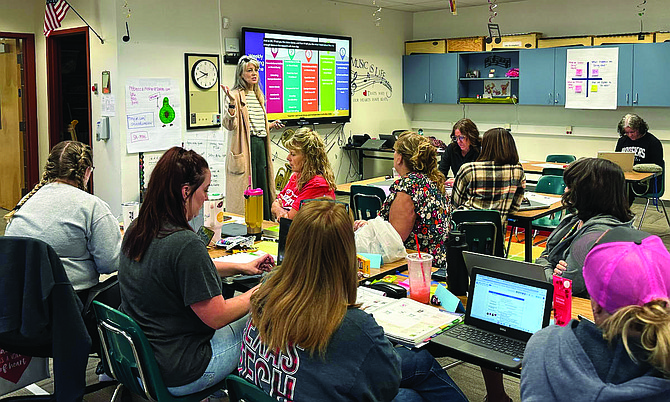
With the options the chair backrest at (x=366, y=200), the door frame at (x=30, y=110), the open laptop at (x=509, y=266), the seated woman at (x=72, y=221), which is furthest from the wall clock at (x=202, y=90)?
the open laptop at (x=509, y=266)

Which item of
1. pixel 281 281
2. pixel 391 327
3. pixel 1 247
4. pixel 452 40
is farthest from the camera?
pixel 452 40

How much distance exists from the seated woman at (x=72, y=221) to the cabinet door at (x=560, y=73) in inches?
284

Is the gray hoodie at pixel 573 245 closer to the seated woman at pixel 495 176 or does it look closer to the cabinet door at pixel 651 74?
the seated woman at pixel 495 176

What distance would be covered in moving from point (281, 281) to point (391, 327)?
23.7 inches

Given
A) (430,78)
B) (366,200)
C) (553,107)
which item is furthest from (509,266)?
(430,78)

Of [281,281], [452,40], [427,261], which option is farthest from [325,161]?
[452,40]

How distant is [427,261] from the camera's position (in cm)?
258

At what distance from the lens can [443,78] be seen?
9922 mm

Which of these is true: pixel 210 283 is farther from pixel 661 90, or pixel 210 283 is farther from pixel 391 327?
pixel 661 90

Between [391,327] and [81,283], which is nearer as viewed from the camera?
[391,327]

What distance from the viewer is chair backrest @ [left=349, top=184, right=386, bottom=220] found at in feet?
15.8

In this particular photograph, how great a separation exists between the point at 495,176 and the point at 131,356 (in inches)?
116

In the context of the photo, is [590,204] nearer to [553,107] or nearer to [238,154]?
[238,154]

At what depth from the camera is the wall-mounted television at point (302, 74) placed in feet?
26.6
